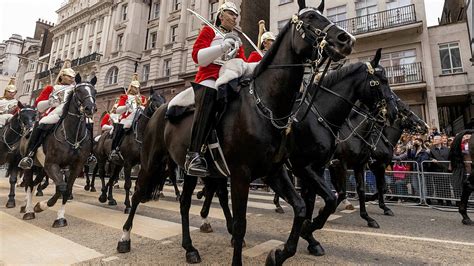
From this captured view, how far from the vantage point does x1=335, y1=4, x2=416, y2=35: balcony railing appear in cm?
1962

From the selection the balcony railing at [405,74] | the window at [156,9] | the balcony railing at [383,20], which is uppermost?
the window at [156,9]

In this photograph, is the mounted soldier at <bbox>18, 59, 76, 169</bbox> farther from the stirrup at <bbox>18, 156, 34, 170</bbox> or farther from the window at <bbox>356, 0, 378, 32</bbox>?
the window at <bbox>356, 0, 378, 32</bbox>

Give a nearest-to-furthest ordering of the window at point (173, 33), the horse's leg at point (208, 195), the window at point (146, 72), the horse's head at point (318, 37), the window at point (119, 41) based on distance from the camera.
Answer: the horse's head at point (318, 37) < the horse's leg at point (208, 195) < the window at point (173, 33) < the window at point (146, 72) < the window at point (119, 41)

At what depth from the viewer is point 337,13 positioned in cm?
2289

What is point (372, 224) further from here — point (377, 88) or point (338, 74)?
point (338, 74)

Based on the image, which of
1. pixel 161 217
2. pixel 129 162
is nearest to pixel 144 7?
pixel 129 162

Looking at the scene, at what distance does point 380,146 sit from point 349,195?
14.0 ft

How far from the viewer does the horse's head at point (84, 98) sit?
577cm

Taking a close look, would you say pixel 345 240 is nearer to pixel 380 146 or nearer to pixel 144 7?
pixel 380 146

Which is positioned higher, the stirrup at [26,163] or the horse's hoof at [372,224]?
the stirrup at [26,163]

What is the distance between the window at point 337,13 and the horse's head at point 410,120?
18.2m

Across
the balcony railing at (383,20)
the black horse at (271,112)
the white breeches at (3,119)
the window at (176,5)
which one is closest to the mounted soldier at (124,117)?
the white breeches at (3,119)

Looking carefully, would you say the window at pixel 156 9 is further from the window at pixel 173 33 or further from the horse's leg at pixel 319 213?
the horse's leg at pixel 319 213

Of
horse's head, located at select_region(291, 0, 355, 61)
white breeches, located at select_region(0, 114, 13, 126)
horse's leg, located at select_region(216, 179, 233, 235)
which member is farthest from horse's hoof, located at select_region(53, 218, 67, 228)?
white breeches, located at select_region(0, 114, 13, 126)
